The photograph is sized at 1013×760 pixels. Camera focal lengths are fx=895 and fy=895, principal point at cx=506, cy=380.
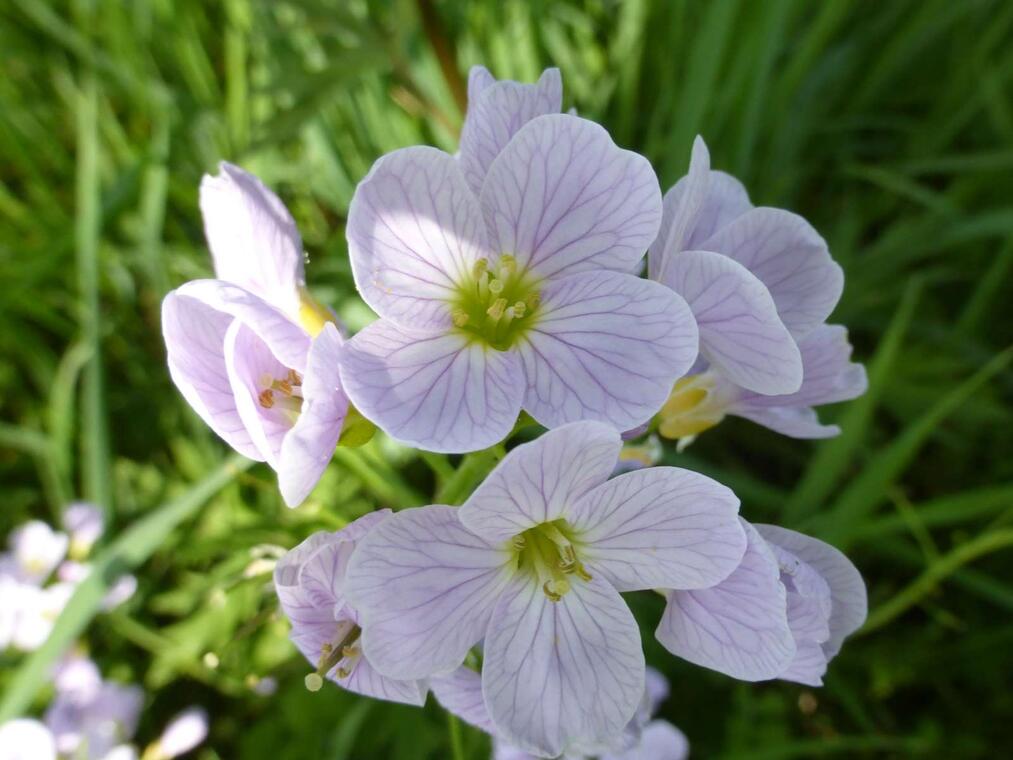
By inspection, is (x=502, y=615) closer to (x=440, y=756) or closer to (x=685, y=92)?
(x=440, y=756)

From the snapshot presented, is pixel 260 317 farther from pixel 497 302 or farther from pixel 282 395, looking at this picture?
pixel 497 302

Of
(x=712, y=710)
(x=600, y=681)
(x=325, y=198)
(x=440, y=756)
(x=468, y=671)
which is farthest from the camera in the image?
(x=325, y=198)

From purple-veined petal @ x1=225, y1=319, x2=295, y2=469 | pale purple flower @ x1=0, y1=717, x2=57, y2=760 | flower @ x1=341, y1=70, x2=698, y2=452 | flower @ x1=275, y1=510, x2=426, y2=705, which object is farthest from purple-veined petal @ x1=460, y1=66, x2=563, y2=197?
pale purple flower @ x1=0, y1=717, x2=57, y2=760

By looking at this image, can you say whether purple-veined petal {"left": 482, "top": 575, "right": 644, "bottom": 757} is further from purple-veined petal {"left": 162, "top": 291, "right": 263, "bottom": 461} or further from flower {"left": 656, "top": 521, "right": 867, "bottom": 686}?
purple-veined petal {"left": 162, "top": 291, "right": 263, "bottom": 461}

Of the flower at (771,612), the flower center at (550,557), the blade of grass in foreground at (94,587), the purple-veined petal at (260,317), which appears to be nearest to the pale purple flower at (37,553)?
the blade of grass in foreground at (94,587)

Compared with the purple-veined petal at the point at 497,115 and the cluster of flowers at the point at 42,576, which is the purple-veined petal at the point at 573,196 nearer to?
the purple-veined petal at the point at 497,115

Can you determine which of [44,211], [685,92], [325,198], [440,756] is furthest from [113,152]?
[440,756]

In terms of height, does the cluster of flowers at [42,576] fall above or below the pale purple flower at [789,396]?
below
